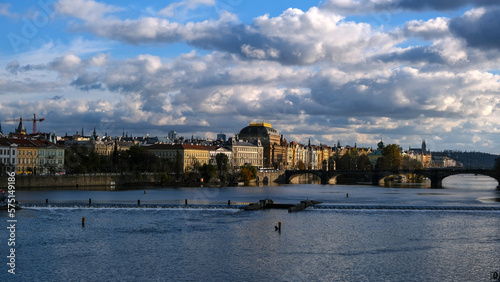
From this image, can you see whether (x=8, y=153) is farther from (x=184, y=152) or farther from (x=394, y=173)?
(x=394, y=173)

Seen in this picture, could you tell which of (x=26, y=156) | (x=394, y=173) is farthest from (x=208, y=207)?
(x=394, y=173)

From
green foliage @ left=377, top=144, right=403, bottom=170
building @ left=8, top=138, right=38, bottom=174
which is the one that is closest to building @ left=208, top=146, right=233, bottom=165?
green foliage @ left=377, top=144, right=403, bottom=170

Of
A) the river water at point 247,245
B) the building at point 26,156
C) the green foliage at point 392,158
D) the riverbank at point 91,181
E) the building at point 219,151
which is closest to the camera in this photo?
the river water at point 247,245

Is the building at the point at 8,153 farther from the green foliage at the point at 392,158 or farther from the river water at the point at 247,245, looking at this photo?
the green foliage at the point at 392,158

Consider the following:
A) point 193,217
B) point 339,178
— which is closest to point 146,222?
point 193,217

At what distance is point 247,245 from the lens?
4422 centimetres

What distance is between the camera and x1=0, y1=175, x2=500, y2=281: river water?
3544 centimetres

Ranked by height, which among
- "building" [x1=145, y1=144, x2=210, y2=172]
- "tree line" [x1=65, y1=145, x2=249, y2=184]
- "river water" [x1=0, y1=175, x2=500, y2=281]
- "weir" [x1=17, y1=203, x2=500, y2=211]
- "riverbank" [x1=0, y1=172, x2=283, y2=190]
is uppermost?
"building" [x1=145, y1=144, x2=210, y2=172]

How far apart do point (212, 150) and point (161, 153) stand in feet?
60.9

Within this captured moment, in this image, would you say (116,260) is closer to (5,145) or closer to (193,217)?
(193,217)

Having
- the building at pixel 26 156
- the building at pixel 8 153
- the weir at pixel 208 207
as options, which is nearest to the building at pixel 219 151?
the building at pixel 26 156

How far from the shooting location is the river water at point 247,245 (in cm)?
3544

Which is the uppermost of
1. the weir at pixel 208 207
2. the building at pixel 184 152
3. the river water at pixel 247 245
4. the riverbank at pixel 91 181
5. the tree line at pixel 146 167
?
the building at pixel 184 152

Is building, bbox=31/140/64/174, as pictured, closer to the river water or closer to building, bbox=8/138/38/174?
building, bbox=8/138/38/174
